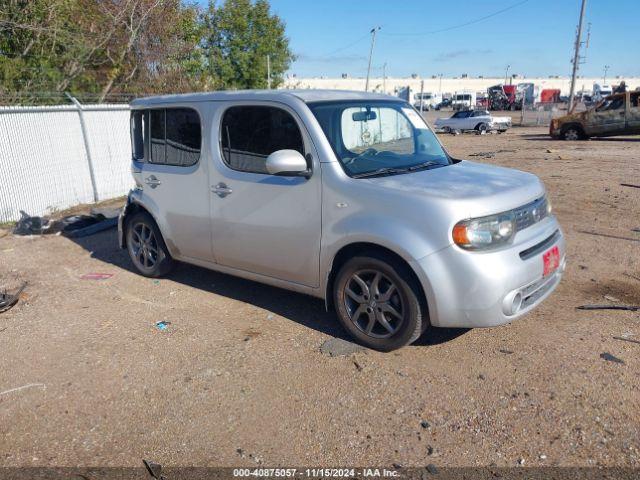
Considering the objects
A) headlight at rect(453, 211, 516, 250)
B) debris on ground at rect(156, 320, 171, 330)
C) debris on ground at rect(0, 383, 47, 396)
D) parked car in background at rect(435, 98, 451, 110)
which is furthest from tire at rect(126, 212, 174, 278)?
parked car in background at rect(435, 98, 451, 110)

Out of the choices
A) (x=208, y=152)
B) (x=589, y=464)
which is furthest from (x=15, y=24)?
(x=589, y=464)

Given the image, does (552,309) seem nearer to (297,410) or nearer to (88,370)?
(297,410)

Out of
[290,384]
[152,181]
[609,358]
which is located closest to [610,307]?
[609,358]

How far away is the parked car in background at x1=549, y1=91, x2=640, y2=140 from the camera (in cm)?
2089

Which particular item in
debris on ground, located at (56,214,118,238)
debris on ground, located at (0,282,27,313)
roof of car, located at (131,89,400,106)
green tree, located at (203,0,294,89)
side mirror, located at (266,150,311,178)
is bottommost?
debris on ground, located at (56,214,118,238)

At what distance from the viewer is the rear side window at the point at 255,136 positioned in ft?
14.6

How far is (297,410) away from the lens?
346 cm

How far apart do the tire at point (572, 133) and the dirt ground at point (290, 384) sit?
18402 millimetres

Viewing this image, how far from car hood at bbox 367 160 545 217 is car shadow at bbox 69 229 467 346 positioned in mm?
1200

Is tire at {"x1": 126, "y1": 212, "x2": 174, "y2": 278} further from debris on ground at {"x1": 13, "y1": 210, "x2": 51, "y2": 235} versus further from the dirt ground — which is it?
debris on ground at {"x1": 13, "y1": 210, "x2": 51, "y2": 235}

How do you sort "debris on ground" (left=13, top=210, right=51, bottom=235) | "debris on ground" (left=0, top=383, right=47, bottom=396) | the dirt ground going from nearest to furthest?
1. the dirt ground
2. "debris on ground" (left=0, top=383, right=47, bottom=396)
3. "debris on ground" (left=13, top=210, right=51, bottom=235)

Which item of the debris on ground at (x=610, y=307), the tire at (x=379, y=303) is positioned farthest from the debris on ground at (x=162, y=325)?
the debris on ground at (x=610, y=307)

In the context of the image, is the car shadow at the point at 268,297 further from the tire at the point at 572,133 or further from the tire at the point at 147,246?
the tire at the point at 572,133

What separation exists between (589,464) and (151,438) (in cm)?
243
